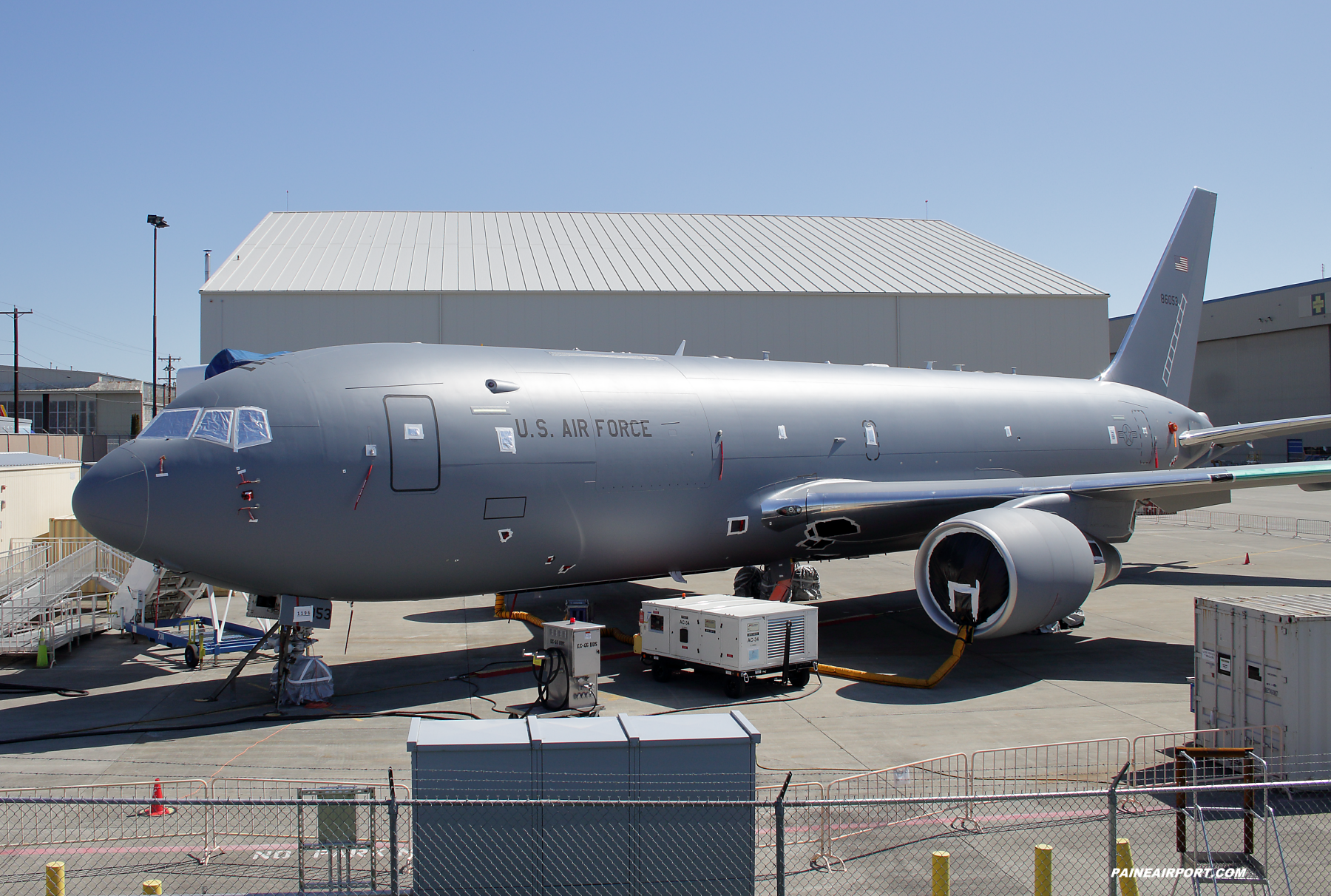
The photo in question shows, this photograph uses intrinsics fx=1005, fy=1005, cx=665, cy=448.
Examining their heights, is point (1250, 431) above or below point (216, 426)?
above

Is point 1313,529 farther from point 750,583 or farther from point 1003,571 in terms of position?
point 1003,571

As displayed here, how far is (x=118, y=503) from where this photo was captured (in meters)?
12.4

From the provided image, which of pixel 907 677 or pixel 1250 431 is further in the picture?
pixel 1250 431

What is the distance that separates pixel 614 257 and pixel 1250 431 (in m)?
23.0

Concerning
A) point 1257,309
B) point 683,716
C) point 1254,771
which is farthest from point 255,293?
point 1257,309

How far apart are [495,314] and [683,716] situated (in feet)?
88.5

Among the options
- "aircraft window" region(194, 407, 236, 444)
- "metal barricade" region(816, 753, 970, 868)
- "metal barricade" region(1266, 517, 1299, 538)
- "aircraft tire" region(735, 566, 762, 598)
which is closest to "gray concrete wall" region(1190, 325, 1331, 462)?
"metal barricade" region(1266, 517, 1299, 538)

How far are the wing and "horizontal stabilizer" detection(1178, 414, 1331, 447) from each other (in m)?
4.38

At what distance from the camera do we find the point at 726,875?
7.34 metres

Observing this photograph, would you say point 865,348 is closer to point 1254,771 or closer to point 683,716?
point 1254,771

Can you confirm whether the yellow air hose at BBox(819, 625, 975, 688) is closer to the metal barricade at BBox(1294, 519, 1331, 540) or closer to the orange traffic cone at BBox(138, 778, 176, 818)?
the orange traffic cone at BBox(138, 778, 176, 818)

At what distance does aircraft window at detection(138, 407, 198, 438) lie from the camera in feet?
42.5

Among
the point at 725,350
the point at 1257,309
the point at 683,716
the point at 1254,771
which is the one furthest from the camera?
the point at 1257,309

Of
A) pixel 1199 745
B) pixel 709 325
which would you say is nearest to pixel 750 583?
pixel 1199 745
